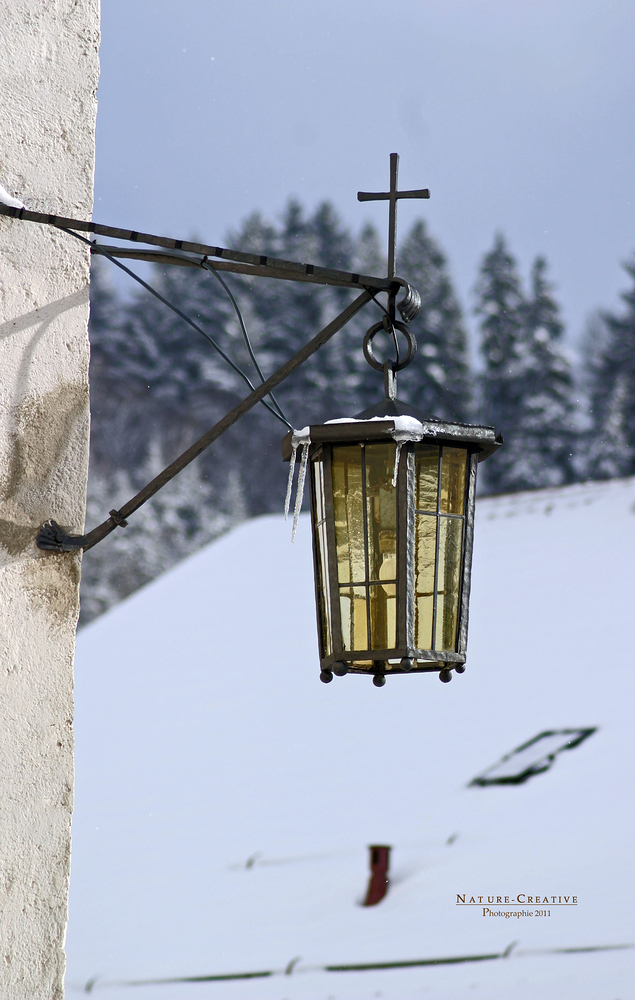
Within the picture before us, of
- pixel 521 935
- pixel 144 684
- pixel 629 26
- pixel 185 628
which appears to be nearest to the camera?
pixel 521 935

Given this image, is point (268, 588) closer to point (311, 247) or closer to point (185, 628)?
point (185, 628)

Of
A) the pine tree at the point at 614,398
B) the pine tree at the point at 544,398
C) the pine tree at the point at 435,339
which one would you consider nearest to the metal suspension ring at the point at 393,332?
the pine tree at the point at 614,398

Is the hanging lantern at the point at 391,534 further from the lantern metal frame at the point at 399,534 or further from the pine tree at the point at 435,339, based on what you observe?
the pine tree at the point at 435,339

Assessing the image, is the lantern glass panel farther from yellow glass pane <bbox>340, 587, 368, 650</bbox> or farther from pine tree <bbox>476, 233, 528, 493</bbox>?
pine tree <bbox>476, 233, 528, 493</bbox>

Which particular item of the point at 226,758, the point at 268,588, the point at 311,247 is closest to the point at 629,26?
the point at 311,247

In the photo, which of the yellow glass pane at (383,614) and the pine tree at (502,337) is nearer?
the yellow glass pane at (383,614)

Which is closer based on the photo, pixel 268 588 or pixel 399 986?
pixel 399 986

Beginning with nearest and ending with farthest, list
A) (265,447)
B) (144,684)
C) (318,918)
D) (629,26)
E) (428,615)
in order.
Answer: (428,615) → (318,918) → (144,684) → (265,447) → (629,26)

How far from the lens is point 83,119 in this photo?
2.55 m

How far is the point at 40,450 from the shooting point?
2398 mm

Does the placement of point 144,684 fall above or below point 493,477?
below

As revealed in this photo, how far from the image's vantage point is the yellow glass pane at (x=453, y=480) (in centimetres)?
242

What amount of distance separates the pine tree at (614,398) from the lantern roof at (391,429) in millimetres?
27097

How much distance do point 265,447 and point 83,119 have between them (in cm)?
3310
